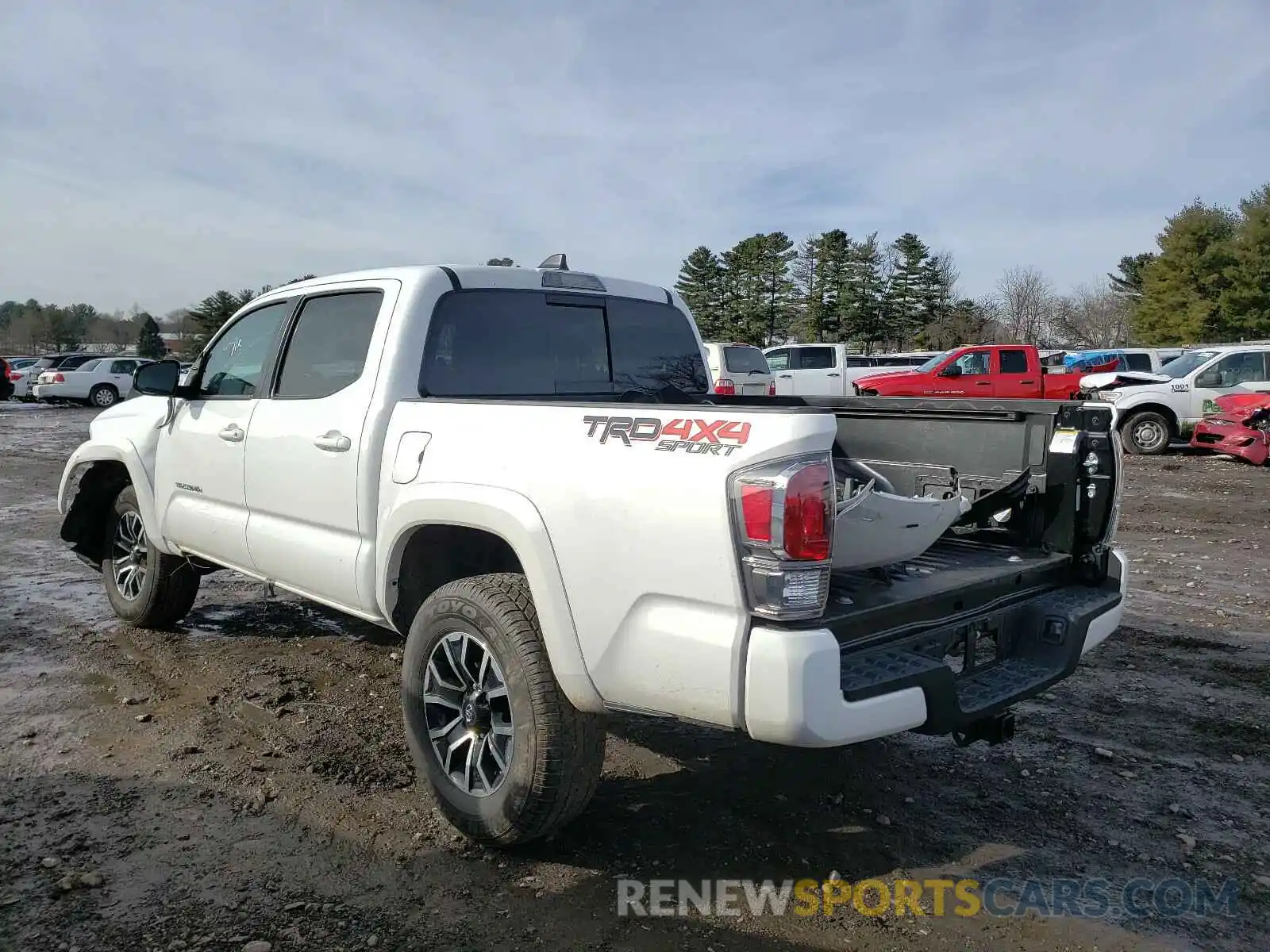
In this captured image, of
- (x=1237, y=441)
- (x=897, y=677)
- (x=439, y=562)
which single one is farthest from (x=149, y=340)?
(x=897, y=677)

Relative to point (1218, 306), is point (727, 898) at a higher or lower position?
lower

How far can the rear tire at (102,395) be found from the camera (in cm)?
3108

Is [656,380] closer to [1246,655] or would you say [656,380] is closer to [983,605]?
[983,605]

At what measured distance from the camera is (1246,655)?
534 centimetres

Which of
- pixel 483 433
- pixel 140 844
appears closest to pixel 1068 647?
pixel 483 433

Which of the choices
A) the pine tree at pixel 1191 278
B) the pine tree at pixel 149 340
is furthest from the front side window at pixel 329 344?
the pine tree at pixel 149 340

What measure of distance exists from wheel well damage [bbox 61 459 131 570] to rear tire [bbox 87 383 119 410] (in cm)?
2861

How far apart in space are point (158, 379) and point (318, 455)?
1648mm

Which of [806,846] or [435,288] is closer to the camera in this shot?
[806,846]

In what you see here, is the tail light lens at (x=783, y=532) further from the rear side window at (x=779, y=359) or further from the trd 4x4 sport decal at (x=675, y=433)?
the rear side window at (x=779, y=359)

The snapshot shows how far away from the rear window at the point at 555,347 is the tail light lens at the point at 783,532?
68.5 inches

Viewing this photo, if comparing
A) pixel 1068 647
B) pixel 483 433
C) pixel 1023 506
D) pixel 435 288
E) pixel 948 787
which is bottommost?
pixel 948 787

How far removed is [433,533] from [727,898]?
1.65m

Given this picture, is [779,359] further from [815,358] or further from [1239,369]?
[1239,369]
